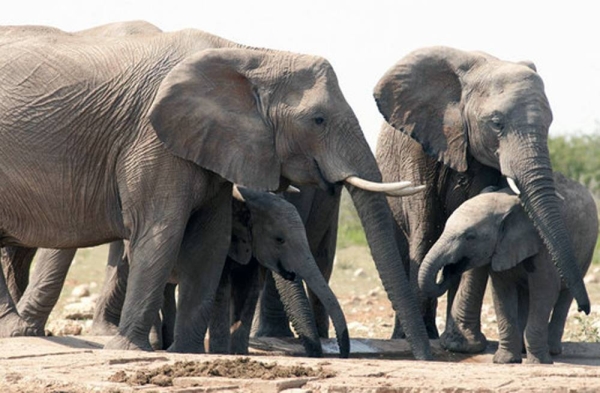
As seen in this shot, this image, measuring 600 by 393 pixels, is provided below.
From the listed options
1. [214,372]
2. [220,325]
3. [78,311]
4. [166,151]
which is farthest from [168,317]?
[78,311]

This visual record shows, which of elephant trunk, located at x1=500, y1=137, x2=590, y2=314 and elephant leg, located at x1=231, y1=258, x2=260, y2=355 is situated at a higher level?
elephant trunk, located at x1=500, y1=137, x2=590, y2=314

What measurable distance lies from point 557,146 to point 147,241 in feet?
81.2

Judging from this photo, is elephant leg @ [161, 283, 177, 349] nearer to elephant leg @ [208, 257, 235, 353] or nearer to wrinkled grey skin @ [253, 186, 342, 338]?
elephant leg @ [208, 257, 235, 353]

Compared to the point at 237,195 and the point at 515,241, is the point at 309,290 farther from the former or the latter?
the point at 515,241

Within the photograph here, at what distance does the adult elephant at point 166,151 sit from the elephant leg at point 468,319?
1.39 m

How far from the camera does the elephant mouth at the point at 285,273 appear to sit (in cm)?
1040

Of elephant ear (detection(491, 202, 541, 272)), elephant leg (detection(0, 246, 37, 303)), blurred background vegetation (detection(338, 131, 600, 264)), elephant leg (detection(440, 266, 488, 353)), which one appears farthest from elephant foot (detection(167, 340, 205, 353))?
blurred background vegetation (detection(338, 131, 600, 264))

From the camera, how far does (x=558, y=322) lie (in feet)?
36.6

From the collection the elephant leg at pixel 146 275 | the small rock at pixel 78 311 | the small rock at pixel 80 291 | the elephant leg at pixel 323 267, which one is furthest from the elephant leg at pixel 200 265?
the small rock at pixel 80 291

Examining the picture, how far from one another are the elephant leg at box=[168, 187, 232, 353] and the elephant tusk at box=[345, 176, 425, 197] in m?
0.88

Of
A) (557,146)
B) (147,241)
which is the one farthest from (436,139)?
(557,146)

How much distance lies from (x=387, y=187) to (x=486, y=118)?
1.49m

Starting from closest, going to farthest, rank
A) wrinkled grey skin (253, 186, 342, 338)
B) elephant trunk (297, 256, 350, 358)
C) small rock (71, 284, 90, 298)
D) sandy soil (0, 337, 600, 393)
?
1. sandy soil (0, 337, 600, 393)
2. elephant trunk (297, 256, 350, 358)
3. wrinkled grey skin (253, 186, 342, 338)
4. small rock (71, 284, 90, 298)

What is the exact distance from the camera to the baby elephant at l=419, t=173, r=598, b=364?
1024cm
